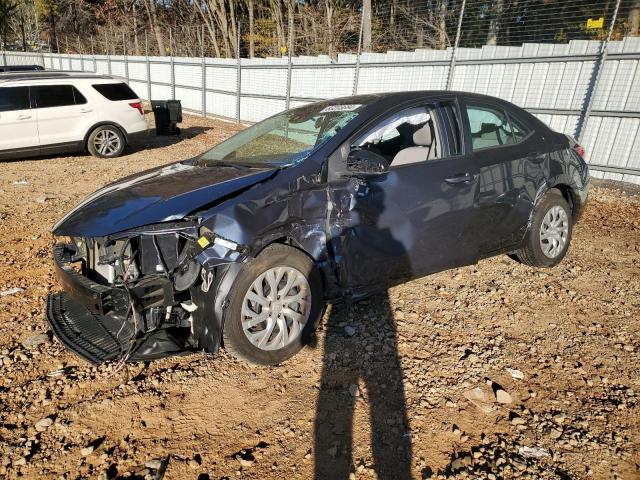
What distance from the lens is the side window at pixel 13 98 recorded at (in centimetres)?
841

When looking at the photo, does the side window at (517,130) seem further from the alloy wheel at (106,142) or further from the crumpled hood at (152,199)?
the alloy wheel at (106,142)

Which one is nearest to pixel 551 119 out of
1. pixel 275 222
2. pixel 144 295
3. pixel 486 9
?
pixel 486 9

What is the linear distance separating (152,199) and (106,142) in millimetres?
8171

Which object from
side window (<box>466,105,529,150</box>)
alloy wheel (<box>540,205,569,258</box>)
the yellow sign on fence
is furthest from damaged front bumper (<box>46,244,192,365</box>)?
the yellow sign on fence

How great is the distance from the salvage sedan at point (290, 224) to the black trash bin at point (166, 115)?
1001cm

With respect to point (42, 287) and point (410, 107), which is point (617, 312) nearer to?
point (410, 107)

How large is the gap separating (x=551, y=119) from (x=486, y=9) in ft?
11.2

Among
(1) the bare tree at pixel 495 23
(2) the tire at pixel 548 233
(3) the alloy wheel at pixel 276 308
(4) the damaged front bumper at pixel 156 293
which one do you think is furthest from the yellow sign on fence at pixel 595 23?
(4) the damaged front bumper at pixel 156 293

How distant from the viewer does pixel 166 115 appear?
509 inches

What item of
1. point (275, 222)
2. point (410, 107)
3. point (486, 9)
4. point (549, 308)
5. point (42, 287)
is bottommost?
point (42, 287)

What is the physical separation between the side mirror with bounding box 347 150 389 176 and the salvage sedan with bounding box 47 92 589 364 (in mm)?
13

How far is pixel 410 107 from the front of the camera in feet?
11.2

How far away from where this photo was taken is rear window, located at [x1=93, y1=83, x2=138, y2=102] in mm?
9570

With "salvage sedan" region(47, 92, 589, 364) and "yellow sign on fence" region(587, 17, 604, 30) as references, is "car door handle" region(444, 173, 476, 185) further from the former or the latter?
"yellow sign on fence" region(587, 17, 604, 30)
